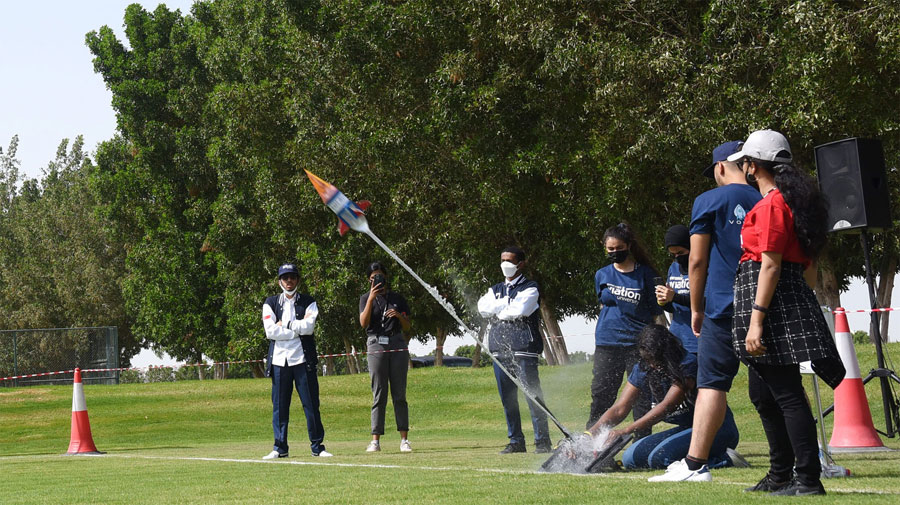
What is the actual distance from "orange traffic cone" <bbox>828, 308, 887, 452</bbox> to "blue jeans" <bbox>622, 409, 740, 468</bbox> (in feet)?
8.77

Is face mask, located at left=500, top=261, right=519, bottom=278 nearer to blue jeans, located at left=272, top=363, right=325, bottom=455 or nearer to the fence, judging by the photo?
blue jeans, located at left=272, top=363, right=325, bottom=455

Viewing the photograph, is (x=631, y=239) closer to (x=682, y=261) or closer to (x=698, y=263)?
(x=682, y=261)

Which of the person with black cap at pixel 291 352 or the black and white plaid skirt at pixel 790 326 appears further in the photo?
the person with black cap at pixel 291 352

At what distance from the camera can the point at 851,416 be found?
10.4 metres

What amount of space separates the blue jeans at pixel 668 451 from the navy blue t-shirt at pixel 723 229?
186cm

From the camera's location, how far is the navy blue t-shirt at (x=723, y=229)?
6.52 metres

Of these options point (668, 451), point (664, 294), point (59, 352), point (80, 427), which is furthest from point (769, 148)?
point (59, 352)

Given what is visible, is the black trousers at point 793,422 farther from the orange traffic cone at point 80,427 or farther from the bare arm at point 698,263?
the orange traffic cone at point 80,427

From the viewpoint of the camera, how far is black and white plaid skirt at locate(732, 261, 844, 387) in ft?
19.3

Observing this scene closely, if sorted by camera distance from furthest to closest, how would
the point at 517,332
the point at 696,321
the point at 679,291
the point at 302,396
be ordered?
the point at 302,396 < the point at 517,332 < the point at 679,291 < the point at 696,321

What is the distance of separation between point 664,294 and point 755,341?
2.64 meters

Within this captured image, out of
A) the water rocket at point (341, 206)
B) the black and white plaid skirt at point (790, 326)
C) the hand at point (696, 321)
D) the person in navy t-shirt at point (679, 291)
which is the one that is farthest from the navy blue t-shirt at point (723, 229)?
the water rocket at point (341, 206)

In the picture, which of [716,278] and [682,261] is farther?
[682,261]

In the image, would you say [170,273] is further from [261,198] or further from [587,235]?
[587,235]
